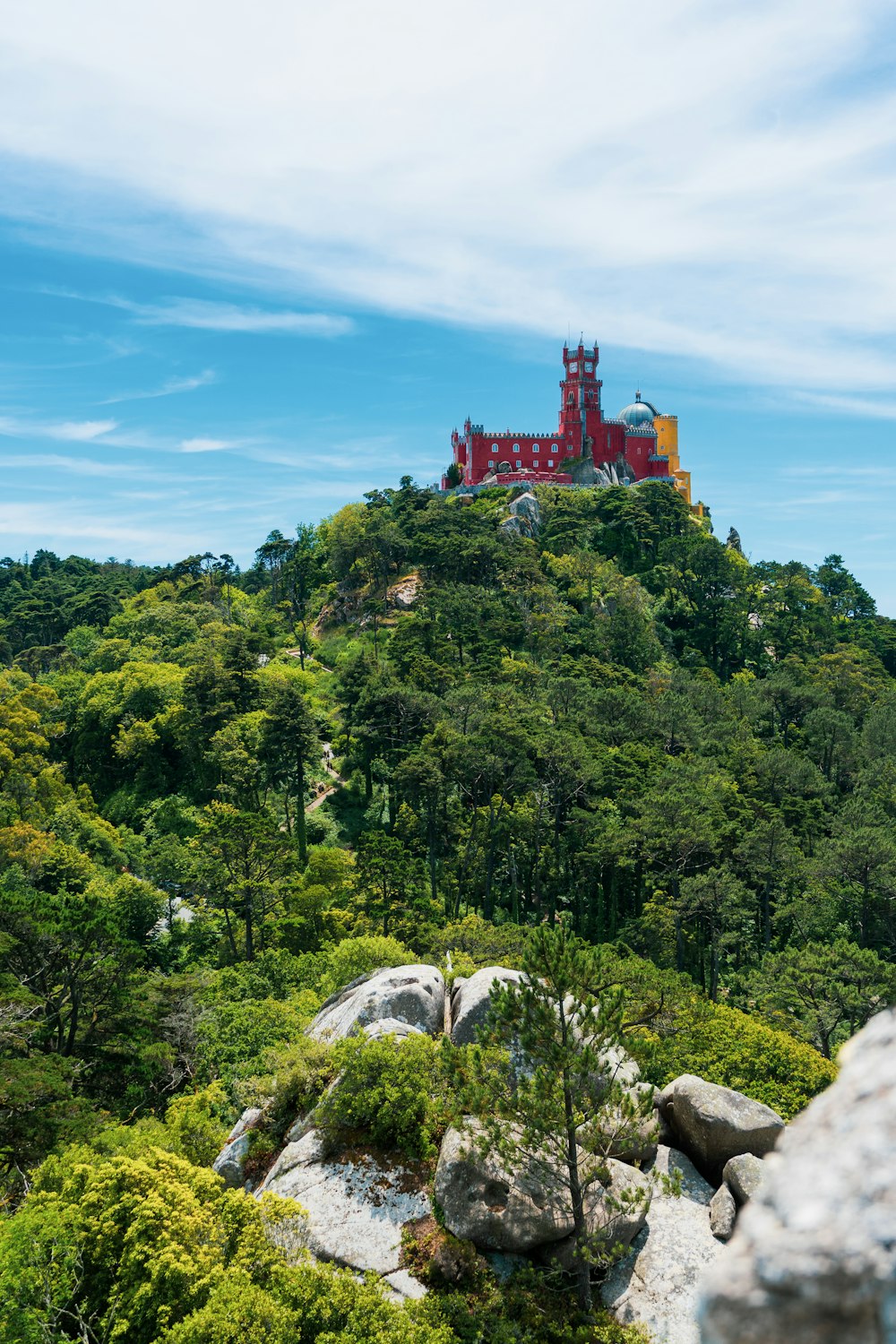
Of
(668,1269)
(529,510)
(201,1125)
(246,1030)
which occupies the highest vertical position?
(529,510)

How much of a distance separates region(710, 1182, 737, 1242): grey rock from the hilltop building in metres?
87.3

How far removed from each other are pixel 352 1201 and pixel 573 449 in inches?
3686

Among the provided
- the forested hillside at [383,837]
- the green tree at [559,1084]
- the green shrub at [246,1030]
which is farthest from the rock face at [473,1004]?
the green shrub at [246,1030]

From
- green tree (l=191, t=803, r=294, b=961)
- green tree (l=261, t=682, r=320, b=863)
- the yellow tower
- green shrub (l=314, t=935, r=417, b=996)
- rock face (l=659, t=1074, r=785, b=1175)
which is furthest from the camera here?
the yellow tower

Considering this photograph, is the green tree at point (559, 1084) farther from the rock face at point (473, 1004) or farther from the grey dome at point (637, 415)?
the grey dome at point (637, 415)

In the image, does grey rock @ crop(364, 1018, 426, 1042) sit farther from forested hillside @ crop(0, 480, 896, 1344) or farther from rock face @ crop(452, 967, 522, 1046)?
forested hillside @ crop(0, 480, 896, 1344)

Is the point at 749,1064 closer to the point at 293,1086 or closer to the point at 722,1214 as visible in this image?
the point at 722,1214

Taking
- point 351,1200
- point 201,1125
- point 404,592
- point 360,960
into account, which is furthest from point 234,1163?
point 404,592

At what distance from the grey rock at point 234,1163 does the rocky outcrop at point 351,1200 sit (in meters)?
0.88

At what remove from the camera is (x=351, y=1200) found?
14.7 m

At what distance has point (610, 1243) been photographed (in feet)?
45.5

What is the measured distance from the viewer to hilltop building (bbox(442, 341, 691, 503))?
98.6 m

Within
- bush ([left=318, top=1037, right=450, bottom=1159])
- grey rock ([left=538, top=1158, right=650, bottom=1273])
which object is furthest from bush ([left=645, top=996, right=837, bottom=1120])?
bush ([left=318, top=1037, right=450, bottom=1159])

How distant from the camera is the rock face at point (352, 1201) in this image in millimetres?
13828
